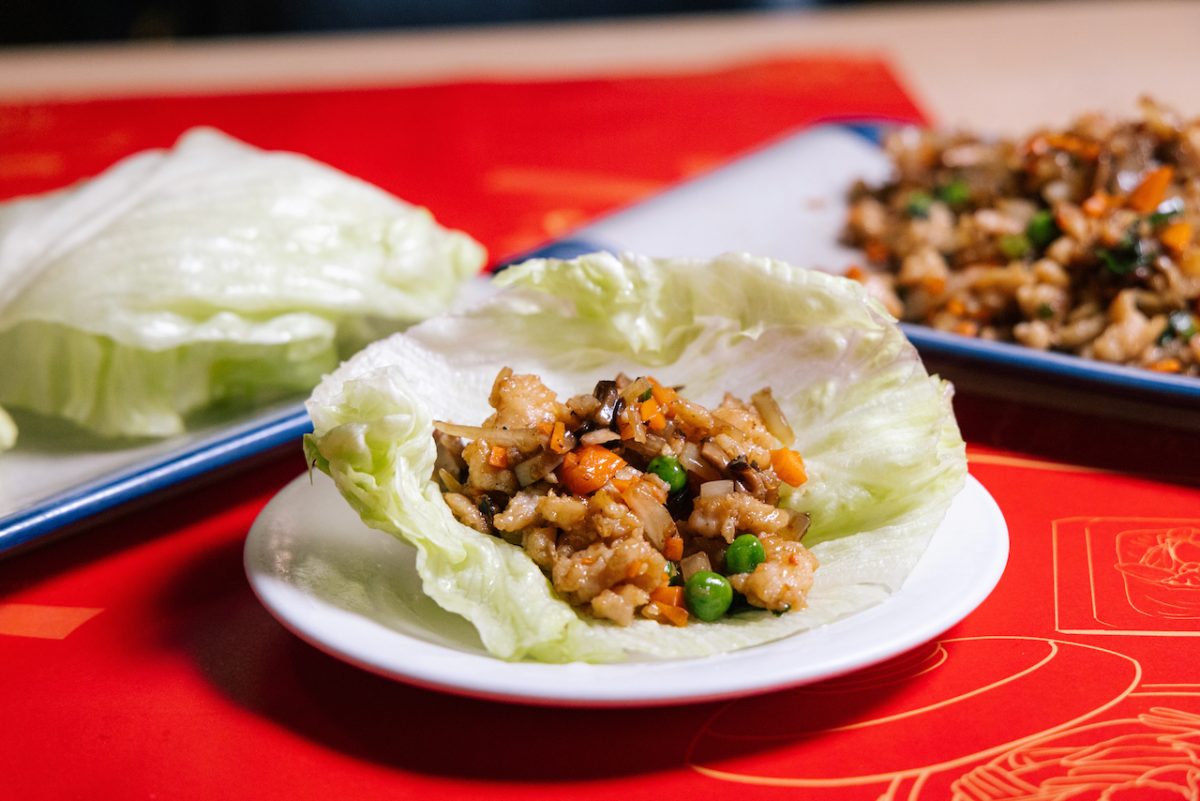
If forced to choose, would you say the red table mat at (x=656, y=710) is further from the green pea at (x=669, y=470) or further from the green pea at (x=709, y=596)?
the green pea at (x=669, y=470)

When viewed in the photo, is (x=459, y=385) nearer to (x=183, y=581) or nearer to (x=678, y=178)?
(x=183, y=581)

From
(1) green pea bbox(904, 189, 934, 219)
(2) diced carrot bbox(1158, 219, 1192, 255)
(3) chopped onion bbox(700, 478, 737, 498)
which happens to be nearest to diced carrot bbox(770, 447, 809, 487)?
(3) chopped onion bbox(700, 478, 737, 498)

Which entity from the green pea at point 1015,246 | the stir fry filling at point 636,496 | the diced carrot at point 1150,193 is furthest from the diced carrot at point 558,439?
the diced carrot at point 1150,193

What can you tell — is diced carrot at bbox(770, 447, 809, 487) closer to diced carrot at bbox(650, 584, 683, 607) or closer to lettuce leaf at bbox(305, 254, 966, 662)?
lettuce leaf at bbox(305, 254, 966, 662)

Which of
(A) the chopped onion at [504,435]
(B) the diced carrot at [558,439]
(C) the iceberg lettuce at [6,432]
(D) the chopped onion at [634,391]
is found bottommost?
(C) the iceberg lettuce at [6,432]

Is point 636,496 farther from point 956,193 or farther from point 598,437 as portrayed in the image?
point 956,193

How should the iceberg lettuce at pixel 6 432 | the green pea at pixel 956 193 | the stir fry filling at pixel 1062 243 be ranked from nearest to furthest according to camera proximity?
1. the iceberg lettuce at pixel 6 432
2. the stir fry filling at pixel 1062 243
3. the green pea at pixel 956 193
